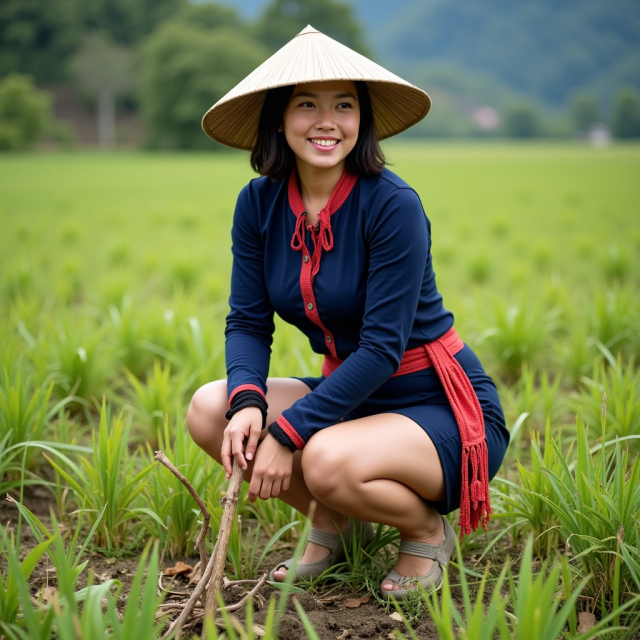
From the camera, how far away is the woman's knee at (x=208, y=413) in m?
1.76

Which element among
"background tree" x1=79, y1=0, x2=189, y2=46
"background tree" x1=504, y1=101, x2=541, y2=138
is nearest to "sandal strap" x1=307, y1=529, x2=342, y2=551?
→ "background tree" x1=79, y1=0, x2=189, y2=46

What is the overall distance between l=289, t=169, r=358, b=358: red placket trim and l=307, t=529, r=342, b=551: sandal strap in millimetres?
449

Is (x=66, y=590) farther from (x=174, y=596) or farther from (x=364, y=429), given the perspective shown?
Result: (x=364, y=429)

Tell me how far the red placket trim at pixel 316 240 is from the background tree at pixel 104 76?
47566 millimetres

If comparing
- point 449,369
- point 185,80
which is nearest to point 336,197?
point 449,369

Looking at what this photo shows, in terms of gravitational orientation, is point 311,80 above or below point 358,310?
above

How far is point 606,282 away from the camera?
4.93 m

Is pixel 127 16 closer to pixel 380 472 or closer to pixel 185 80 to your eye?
pixel 185 80

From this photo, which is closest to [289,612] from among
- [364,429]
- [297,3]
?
[364,429]

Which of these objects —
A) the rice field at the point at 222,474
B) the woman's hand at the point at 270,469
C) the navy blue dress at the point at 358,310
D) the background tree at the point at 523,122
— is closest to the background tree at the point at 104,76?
the background tree at the point at 523,122

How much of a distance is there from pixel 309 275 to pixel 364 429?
39 centimetres

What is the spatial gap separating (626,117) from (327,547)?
5612 centimetres

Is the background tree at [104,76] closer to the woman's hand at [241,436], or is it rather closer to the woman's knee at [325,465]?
the woman's hand at [241,436]

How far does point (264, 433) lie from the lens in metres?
1.78
